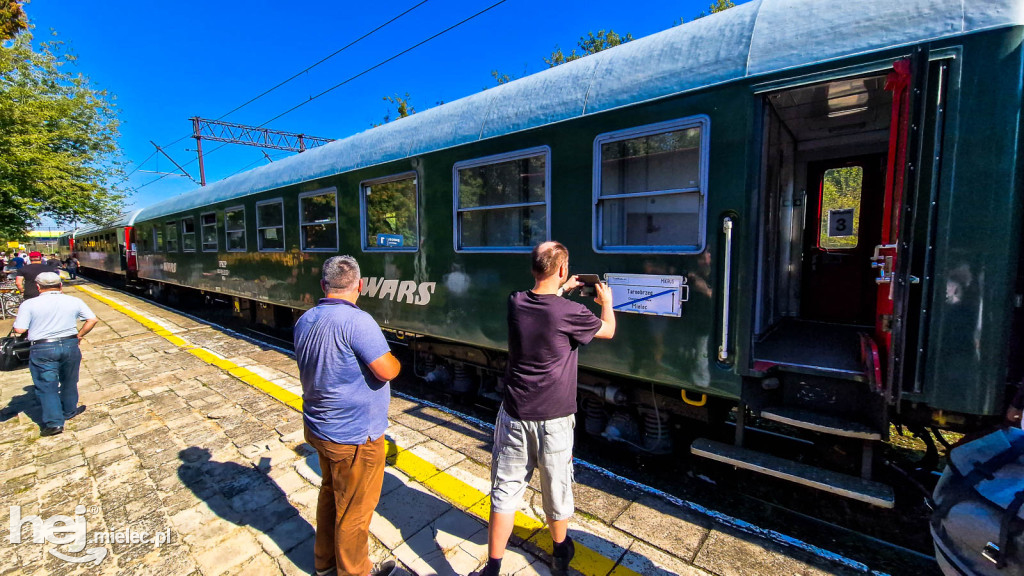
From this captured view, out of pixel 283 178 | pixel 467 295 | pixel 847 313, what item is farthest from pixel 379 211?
pixel 847 313

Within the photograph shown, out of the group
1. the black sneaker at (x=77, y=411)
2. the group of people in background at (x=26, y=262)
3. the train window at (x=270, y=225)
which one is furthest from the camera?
the group of people in background at (x=26, y=262)

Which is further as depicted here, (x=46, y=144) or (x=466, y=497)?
(x=46, y=144)

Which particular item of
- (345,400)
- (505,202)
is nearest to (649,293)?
(505,202)

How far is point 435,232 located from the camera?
465cm

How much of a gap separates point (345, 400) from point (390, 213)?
3.41 m

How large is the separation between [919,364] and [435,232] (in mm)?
3868

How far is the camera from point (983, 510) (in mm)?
1672

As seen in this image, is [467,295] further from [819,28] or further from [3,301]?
[3,301]

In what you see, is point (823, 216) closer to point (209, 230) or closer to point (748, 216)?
point (748, 216)

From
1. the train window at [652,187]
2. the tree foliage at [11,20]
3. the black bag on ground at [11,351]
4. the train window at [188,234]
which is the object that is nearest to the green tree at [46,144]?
the tree foliage at [11,20]

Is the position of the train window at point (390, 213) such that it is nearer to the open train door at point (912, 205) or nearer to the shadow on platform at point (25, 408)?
the shadow on platform at point (25, 408)

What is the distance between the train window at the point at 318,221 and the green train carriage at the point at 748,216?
30cm

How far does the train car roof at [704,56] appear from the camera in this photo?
2338 mm

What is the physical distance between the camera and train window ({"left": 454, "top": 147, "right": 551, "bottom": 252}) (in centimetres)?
381
